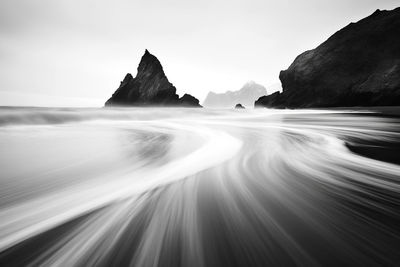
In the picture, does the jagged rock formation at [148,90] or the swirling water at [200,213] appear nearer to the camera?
the swirling water at [200,213]

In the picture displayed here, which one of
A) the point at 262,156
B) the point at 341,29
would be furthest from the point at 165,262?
the point at 341,29

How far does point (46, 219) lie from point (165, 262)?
85cm

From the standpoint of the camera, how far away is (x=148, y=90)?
5050 centimetres

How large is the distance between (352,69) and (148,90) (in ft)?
133

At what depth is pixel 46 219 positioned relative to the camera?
124cm

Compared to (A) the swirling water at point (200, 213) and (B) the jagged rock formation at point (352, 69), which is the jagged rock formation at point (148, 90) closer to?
(B) the jagged rock formation at point (352, 69)

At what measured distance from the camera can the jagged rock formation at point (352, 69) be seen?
27.8 meters

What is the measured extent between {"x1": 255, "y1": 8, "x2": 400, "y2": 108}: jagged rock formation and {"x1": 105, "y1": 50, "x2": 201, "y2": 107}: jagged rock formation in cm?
2263

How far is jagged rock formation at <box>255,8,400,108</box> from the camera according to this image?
91.0 feet

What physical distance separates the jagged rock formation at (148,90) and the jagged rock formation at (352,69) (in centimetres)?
2263

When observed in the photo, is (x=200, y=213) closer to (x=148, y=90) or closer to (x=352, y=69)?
(x=352, y=69)

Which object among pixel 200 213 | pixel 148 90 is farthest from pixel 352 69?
pixel 200 213

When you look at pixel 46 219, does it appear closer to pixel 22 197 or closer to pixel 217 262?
pixel 22 197

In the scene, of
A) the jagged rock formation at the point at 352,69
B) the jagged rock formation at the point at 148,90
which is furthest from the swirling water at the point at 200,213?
the jagged rock formation at the point at 148,90
